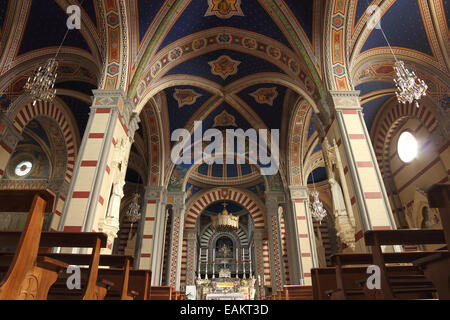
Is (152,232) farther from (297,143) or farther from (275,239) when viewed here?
(297,143)

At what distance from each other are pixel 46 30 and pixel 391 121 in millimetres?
11873

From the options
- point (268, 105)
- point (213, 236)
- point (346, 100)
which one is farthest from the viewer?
point (213, 236)

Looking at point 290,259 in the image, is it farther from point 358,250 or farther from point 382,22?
point 382,22

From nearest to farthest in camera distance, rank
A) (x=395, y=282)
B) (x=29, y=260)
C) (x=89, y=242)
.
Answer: (x=29, y=260) < (x=89, y=242) < (x=395, y=282)

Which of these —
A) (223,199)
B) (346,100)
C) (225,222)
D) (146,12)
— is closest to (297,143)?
(346,100)

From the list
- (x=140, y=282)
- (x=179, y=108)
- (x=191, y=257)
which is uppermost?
(x=179, y=108)

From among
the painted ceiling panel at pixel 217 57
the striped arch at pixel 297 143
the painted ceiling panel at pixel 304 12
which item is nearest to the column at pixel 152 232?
the painted ceiling panel at pixel 217 57

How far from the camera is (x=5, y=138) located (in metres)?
8.07

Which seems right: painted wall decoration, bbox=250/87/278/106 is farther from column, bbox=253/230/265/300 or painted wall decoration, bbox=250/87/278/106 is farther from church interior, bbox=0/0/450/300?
column, bbox=253/230/265/300

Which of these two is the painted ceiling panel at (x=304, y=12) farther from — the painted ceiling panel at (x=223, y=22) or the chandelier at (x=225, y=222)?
the chandelier at (x=225, y=222)

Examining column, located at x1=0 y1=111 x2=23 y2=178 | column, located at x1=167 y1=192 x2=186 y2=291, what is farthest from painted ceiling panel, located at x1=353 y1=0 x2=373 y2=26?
column, located at x1=0 y1=111 x2=23 y2=178

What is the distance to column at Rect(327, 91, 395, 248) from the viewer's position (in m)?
5.50
